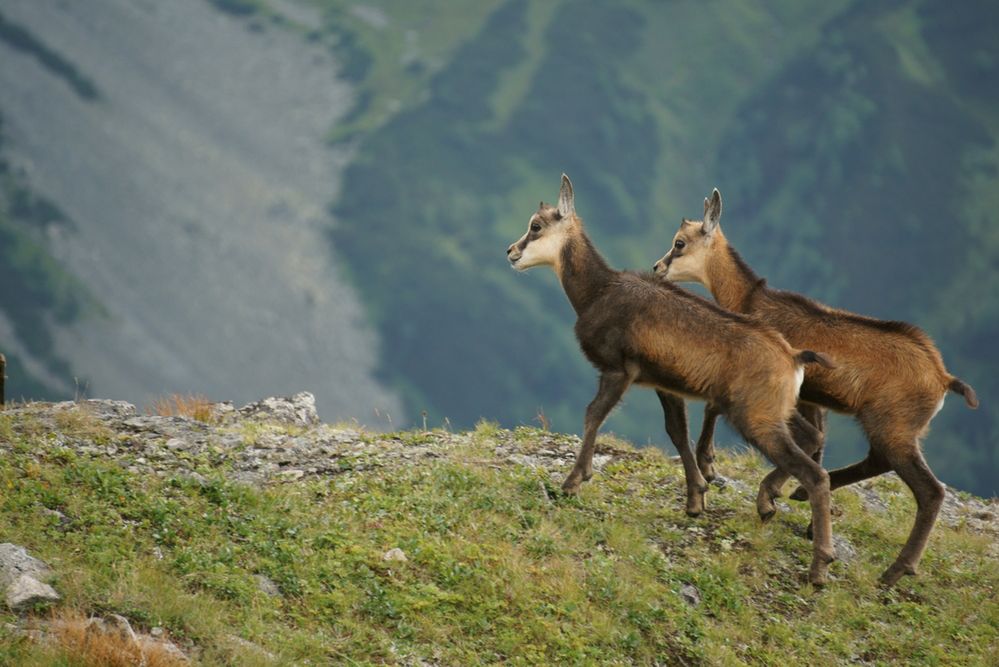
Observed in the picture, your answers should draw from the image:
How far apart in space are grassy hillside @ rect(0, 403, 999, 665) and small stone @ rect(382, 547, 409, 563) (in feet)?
0.22

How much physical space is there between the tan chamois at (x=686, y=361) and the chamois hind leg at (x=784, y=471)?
447 millimetres

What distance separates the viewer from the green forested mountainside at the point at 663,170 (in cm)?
12812

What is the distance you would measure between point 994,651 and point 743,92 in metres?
160

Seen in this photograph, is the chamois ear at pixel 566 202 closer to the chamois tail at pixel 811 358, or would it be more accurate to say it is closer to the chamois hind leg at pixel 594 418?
the chamois hind leg at pixel 594 418

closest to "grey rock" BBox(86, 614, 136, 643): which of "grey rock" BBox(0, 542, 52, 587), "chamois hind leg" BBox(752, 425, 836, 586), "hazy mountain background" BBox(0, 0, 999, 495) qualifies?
"grey rock" BBox(0, 542, 52, 587)

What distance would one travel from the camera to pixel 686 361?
470 inches

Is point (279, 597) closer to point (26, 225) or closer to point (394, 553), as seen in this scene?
point (394, 553)

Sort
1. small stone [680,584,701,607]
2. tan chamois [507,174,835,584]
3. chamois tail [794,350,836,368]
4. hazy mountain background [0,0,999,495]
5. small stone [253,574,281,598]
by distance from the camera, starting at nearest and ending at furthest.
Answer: small stone [253,574,281,598]
small stone [680,584,701,607]
tan chamois [507,174,835,584]
chamois tail [794,350,836,368]
hazy mountain background [0,0,999,495]

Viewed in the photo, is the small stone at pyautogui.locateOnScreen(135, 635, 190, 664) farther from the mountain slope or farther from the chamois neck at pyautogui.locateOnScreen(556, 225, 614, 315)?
the mountain slope

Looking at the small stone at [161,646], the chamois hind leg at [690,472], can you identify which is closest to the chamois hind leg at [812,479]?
the chamois hind leg at [690,472]

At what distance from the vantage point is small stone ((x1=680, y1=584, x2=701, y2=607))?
10.9 metres

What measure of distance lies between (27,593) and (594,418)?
5479mm

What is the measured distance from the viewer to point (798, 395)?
12.3 meters

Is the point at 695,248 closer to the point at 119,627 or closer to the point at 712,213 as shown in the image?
the point at 712,213
